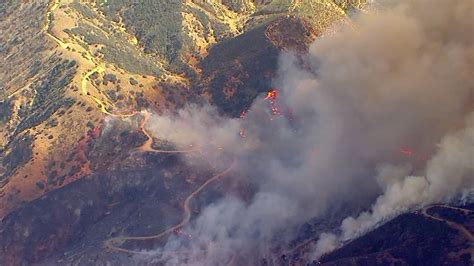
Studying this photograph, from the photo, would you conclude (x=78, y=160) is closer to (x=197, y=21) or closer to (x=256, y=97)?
(x=256, y=97)

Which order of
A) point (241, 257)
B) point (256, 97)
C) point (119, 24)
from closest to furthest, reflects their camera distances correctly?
point (241, 257) < point (256, 97) < point (119, 24)

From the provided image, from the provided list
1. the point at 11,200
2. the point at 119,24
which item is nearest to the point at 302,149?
the point at 11,200

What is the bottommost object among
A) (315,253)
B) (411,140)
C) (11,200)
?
(11,200)

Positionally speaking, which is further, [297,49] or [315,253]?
[297,49]

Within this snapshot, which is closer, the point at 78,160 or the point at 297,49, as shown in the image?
the point at 78,160

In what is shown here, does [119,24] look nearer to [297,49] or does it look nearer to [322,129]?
[297,49]

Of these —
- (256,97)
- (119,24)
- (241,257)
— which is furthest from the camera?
(119,24)

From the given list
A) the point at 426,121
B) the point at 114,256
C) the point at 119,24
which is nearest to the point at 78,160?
the point at 114,256

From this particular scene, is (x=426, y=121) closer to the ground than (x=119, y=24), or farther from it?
farther from it

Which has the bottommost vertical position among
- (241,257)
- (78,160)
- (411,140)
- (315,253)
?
(78,160)
